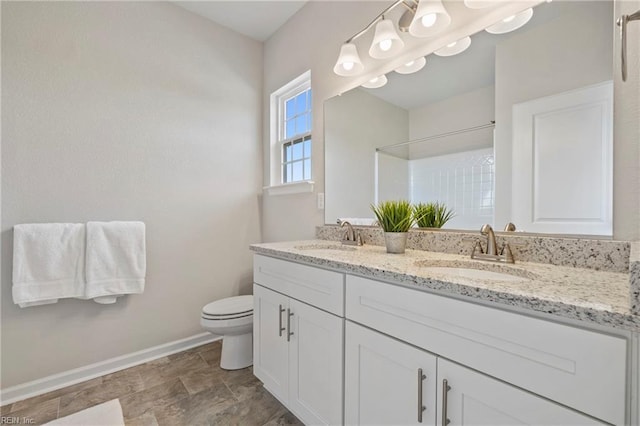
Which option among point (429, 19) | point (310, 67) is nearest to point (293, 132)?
point (310, 67)

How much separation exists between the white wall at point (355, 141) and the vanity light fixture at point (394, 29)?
188 mm

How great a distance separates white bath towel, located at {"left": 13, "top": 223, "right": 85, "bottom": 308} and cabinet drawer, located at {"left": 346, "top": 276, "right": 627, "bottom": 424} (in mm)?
1916

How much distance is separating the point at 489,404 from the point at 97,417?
183cm

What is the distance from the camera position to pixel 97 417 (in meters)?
1.41

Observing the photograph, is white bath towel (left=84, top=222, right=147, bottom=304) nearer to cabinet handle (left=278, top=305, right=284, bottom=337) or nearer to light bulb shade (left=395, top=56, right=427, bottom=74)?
cabinet handle (left=278, top=305, right=284, bottom=337)

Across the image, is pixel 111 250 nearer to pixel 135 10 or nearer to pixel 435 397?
pixel 135 10

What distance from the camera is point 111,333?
1.88m

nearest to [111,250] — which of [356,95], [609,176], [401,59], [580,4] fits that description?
[356,95]

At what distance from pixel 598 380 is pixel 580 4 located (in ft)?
4.08

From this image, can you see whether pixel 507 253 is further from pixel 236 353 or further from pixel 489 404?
pixel 236 353

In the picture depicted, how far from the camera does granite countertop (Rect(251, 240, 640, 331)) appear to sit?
554mm

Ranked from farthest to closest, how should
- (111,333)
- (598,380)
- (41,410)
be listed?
(111,333) → (41,410) → (598,380)

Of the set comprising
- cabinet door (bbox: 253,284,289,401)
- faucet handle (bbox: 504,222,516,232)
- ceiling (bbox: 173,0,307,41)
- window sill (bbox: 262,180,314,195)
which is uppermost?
ceiling (bbox: 173,0,307,41)

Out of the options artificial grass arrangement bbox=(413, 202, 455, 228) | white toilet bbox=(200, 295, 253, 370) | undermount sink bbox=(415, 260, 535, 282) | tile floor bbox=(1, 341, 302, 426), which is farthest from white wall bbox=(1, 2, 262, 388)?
undermount sink bbox=(415, 260, 535, 282)
